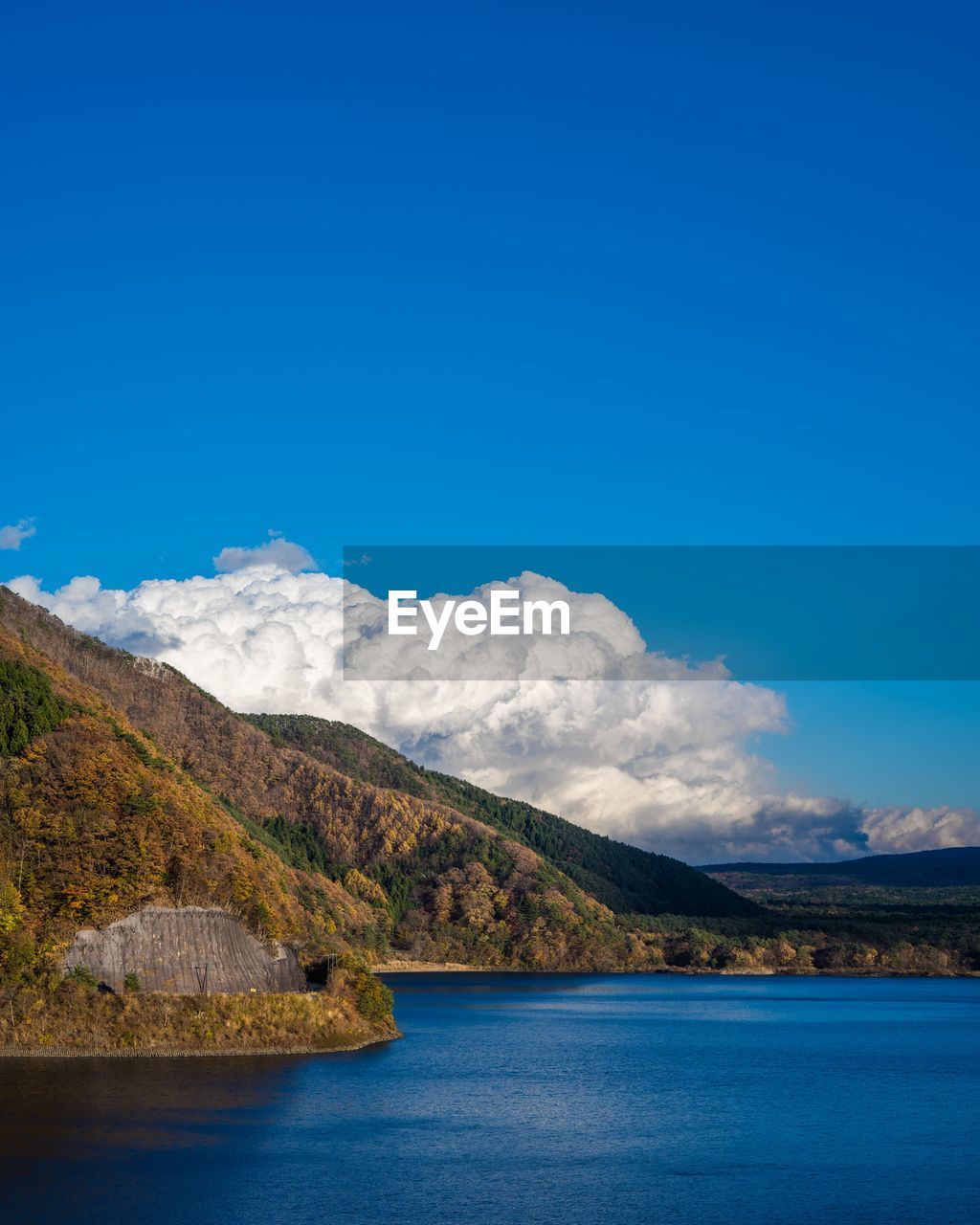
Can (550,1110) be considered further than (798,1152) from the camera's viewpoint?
Yes

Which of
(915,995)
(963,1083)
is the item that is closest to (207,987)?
(963,1083)

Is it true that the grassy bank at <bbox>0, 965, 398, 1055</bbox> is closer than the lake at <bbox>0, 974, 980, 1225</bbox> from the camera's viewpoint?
No

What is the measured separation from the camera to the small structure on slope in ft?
233

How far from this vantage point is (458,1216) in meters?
42.2

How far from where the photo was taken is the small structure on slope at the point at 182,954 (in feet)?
233

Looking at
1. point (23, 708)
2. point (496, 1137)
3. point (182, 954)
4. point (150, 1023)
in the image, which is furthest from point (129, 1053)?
point (23, 708)

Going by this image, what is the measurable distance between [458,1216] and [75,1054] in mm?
32606

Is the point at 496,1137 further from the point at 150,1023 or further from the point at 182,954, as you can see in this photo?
the point at 182,954

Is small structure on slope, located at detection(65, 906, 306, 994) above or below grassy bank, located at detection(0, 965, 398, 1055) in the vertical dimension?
above

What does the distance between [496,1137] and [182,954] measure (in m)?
24.9

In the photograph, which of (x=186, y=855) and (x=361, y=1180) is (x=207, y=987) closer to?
(x=186, y=855)

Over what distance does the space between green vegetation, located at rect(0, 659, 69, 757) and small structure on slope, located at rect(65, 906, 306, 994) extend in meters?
15.4

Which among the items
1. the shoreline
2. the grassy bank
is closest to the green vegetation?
the grassy bank

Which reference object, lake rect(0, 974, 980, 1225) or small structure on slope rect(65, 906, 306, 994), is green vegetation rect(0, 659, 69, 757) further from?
lake rect(0, 974, 980, 1225)
